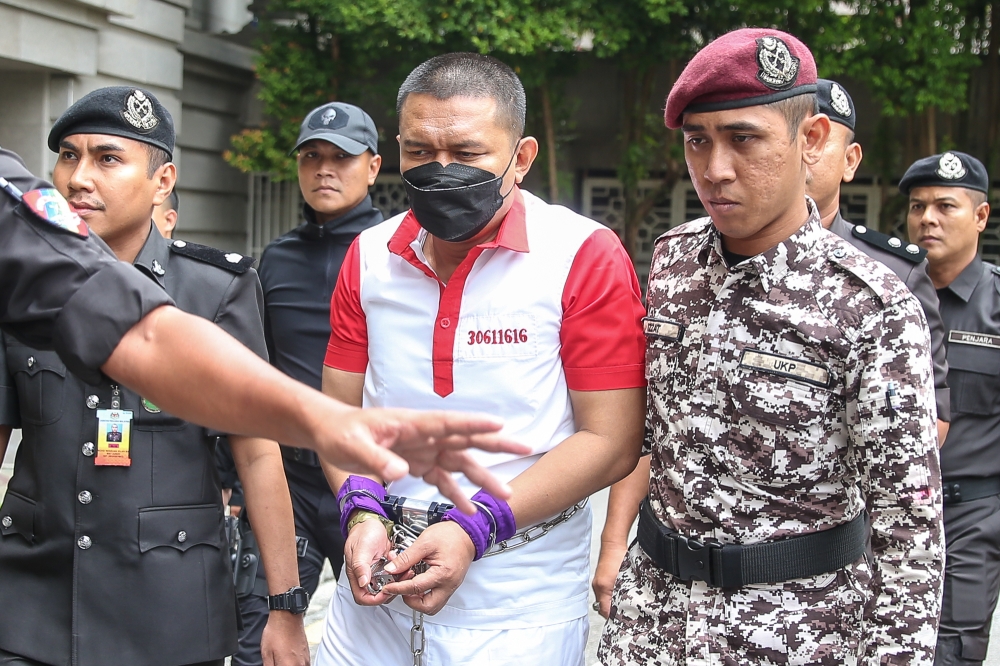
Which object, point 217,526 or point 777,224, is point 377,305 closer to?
point 217,526

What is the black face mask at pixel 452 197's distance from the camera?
2592 mm

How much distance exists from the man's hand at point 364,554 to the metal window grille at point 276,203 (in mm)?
10510

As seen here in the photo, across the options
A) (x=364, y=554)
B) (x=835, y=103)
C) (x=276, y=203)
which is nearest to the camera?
(x=364, y=554)

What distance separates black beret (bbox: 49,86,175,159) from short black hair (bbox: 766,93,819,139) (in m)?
1.68

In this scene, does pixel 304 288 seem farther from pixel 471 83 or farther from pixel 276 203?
pixel 276 203

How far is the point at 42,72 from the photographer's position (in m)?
8.83

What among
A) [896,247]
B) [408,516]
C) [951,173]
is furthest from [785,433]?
[951,173]

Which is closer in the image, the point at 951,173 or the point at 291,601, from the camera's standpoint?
the point at 291,601

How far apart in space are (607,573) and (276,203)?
36.2 feet

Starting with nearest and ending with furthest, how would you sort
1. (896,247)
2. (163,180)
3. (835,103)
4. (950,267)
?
1. (163,180)
2. (896,247)
3. (835,103)
4. (950,267)

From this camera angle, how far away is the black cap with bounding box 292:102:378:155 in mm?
4711

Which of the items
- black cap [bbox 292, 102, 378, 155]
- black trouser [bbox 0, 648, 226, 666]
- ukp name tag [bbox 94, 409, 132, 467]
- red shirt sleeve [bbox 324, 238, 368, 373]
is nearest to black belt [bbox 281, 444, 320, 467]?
black cap [bbox 292, 102, 378, 155]

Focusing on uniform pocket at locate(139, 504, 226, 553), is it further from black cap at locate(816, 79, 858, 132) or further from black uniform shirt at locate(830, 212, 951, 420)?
black cap at locate(816, 79, 858, 132)

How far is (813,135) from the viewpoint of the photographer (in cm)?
244
